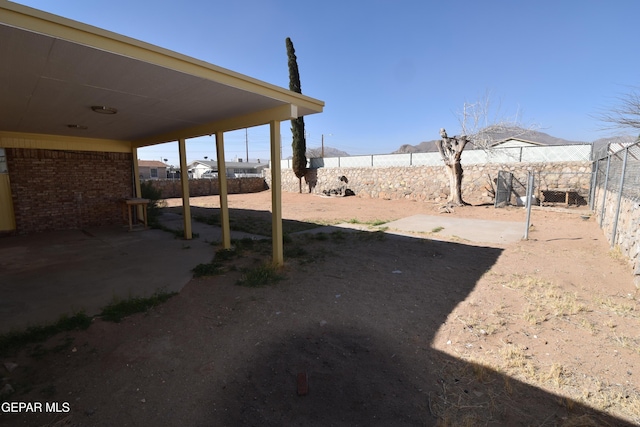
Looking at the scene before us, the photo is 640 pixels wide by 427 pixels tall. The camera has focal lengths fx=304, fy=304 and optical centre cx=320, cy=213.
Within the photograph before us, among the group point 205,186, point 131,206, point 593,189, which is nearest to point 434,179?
point 593,189

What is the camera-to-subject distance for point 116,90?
3.82 metres

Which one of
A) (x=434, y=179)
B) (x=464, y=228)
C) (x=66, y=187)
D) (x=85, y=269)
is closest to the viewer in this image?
(x=85, y=269)

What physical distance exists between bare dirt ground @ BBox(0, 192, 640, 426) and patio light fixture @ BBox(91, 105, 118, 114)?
3.10 metres

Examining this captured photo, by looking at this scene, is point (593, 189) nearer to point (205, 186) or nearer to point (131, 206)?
point (131, 206)

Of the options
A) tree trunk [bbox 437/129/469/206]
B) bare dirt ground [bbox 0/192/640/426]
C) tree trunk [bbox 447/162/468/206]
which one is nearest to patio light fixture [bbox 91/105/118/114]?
bare dirt ground [bbox 0/192/640/426]

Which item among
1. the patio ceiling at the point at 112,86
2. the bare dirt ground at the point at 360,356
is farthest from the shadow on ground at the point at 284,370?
the patio ceiling at the point at 112,86

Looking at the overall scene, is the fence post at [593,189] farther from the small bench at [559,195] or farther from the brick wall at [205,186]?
the brick wall at [205,186]

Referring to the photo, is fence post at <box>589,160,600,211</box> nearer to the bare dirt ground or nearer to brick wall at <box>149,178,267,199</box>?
the bare dirt ground

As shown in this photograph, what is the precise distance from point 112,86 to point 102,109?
150 cm

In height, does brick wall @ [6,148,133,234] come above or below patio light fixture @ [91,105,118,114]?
below

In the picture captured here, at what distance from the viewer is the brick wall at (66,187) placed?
25.5 feet

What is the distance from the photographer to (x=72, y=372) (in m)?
2.47

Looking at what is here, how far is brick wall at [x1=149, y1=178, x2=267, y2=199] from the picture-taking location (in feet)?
68.9

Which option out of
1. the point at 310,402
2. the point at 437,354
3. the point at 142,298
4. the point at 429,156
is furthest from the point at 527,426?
the point at 429,156
